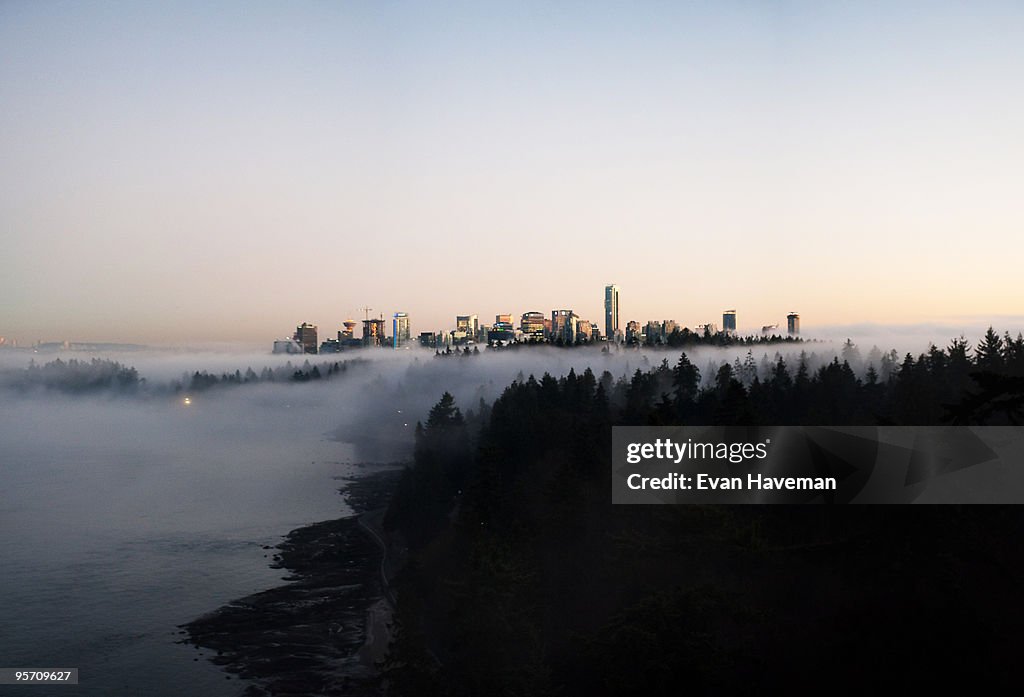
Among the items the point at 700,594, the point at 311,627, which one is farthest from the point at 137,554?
→ the point at 700,594

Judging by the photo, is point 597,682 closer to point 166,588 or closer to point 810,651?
point 810,651

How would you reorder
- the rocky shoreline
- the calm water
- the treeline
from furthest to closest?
1. the calm water
2. the rocky shoreline
3. the treeline

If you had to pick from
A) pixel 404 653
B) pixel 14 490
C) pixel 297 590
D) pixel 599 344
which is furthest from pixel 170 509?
pixel 599 344

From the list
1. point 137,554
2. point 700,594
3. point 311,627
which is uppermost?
point 700,594

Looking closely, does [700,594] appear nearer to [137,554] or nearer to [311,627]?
[311,627]

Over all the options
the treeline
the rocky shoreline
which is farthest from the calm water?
the treeline

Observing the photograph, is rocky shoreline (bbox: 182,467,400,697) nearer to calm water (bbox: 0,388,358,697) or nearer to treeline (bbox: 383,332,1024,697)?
calm water (bbox: 0,388,358,697)
